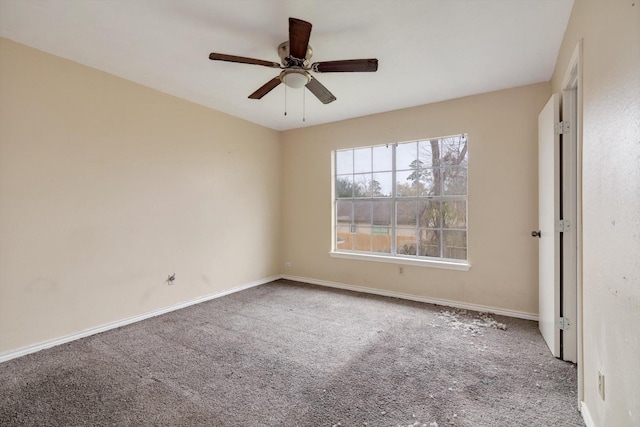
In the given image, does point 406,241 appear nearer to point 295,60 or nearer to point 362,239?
point 362,239

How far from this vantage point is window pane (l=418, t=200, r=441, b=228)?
3736 mm

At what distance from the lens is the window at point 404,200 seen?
143 inches

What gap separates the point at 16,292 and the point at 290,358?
2.31 meters

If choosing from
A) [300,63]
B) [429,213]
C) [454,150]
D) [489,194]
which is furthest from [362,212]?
[300,63]

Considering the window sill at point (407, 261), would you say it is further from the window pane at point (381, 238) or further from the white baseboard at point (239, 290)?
the white baseboard at point (239, 290)

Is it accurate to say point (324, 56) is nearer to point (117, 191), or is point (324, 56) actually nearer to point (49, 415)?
point (117, 191)

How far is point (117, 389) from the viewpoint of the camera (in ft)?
6.37


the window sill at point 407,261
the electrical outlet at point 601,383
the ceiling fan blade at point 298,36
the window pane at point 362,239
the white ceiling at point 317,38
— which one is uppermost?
the white ceiling at point 317,38

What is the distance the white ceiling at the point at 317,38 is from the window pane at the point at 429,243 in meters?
1.74

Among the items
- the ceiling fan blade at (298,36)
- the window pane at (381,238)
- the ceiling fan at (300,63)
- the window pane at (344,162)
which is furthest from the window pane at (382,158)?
the ceiling fan blade at (298,36)

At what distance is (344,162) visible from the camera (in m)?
4.54

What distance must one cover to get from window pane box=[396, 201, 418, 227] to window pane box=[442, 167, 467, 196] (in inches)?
17.6

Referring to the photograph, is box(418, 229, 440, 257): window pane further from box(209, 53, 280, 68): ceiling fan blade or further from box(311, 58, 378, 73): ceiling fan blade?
box(209, 53, 280, 68): ceiling fan blade

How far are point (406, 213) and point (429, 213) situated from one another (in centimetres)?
31
